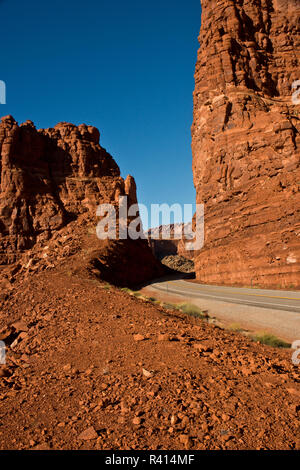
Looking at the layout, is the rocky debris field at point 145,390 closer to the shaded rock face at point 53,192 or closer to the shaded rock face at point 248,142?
the shaded rock face at point 248,142

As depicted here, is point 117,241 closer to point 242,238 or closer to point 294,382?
point 242,238

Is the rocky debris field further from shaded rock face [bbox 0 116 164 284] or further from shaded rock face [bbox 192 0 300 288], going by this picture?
shaded rock face [bbox 0 116 164 284]

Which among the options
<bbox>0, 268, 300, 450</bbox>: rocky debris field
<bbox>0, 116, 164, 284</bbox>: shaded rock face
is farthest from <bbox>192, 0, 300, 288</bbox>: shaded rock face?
<bbox>0, 268, 300, 450</bbox>: rocky debris field

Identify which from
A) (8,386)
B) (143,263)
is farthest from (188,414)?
(143,263)

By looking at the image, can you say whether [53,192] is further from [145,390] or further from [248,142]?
[145,390]

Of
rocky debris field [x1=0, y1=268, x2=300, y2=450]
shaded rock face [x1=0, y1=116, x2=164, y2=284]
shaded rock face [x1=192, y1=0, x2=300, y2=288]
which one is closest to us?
rocky debris field [x1=0, y1=268, x2=300, y2=450]

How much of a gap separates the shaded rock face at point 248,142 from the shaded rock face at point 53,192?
1310 centimetres

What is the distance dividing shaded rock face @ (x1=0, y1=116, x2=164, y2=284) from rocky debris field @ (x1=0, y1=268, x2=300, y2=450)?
→ 19.5 meters

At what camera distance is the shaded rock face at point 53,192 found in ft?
108

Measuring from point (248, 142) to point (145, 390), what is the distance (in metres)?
30.7

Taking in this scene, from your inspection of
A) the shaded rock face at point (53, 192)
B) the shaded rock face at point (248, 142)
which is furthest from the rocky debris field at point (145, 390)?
the shaded rock face at point (53, 192)

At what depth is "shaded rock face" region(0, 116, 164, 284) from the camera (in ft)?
108

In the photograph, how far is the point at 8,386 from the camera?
5.22 metres

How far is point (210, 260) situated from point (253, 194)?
9796 millimetres
